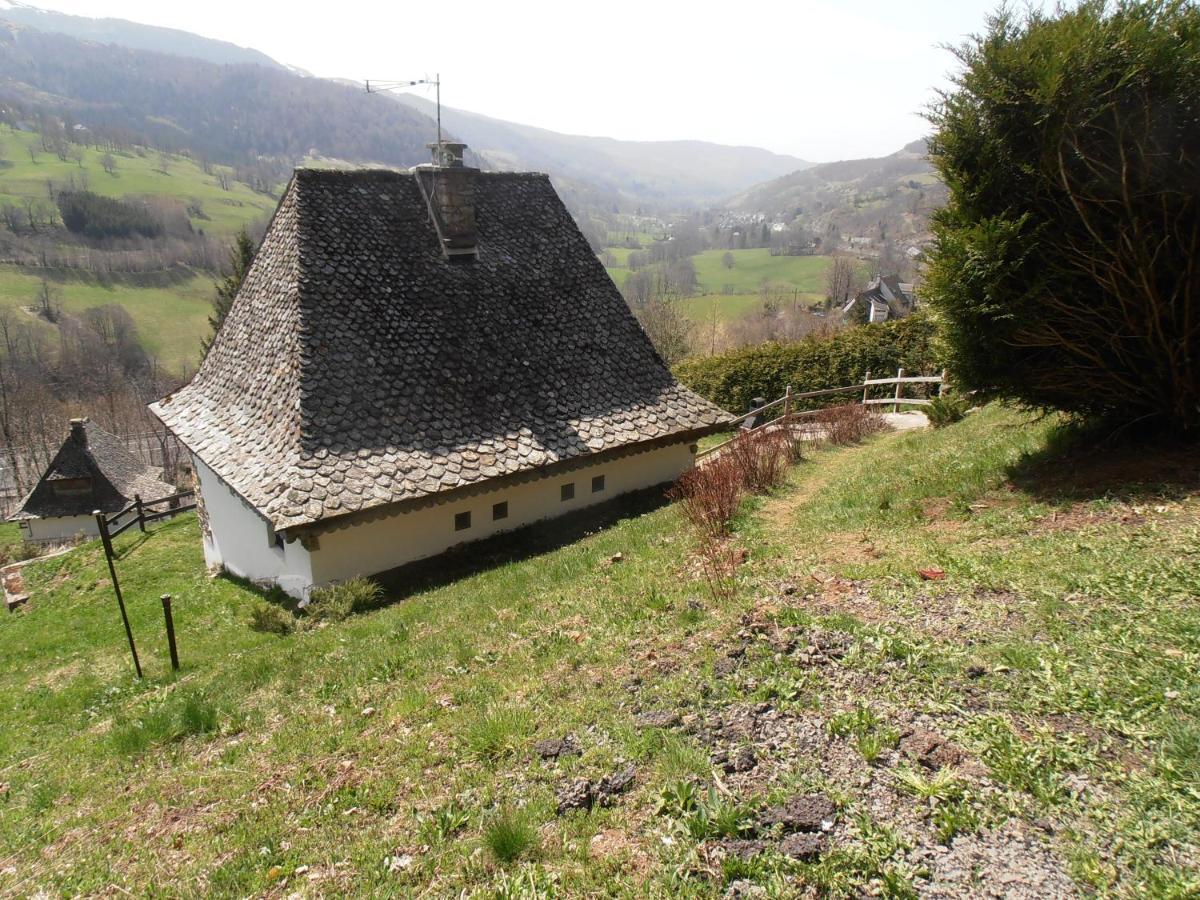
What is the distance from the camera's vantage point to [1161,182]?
7.09 m

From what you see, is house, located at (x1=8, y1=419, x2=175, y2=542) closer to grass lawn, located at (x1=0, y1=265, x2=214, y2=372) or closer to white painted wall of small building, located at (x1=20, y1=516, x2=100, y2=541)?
white painted wall of small building, located at (x1=20, y1=516, x2=100, y2=541)

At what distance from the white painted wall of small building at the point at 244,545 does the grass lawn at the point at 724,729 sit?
2523 millimetres

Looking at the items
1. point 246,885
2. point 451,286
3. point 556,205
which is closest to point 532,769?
point 246,885

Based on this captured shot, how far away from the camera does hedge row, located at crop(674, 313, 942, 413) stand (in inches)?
979

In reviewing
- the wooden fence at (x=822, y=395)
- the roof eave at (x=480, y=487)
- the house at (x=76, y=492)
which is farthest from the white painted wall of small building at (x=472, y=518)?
the house at (x=76, y=492)

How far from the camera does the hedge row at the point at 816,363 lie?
2488 cm

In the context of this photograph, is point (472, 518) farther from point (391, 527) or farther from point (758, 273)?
point (758, 273)

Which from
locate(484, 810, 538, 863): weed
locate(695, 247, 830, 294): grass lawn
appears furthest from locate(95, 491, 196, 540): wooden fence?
locate(695, 247, 830, 294): grass lawn

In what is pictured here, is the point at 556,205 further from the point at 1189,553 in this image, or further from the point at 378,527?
the point at 1189,553

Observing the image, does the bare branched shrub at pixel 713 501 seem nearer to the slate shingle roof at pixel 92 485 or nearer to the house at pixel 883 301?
the slate shingle roof at pixel 92 485

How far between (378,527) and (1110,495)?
1118cm

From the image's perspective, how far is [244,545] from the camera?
1423 centimetres

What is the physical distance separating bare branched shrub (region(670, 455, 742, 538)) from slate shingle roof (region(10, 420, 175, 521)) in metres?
41.9

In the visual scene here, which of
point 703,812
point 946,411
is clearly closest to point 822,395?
point 946,411
